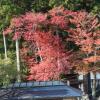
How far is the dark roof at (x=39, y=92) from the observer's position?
19328 mm

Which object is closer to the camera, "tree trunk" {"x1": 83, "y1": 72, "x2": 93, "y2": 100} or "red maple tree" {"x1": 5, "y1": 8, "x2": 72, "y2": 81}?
"red maple tree" {"x1": 5, "y1": 8, "x2": 72, "y2": 81}

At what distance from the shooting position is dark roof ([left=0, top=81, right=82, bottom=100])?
19.3 m

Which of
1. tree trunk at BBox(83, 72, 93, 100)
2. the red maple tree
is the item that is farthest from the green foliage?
tree trunk at BBox(83, 72, 93, 100)

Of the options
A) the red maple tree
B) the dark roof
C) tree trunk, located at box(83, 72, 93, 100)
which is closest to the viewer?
the dark roof

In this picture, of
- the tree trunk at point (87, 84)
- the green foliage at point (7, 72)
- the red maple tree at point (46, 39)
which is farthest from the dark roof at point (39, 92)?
the tree trunk at point (87, 84)

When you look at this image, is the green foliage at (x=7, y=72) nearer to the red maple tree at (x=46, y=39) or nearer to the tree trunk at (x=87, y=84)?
the red maple tree at (x=46, y=39)

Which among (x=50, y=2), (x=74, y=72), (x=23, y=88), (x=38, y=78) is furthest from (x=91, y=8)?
(x=23, y=88)

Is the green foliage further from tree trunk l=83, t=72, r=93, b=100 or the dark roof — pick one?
the dark roof

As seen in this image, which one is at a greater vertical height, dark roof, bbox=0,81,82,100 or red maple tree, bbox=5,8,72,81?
red maple tree, bbox=5,8,72,81

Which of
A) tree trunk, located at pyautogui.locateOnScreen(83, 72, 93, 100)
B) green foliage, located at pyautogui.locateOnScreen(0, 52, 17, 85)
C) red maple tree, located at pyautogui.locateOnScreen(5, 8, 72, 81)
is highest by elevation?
red maple tree, located at pyautogui.locateOnScreen(5, 8, 72, 81)

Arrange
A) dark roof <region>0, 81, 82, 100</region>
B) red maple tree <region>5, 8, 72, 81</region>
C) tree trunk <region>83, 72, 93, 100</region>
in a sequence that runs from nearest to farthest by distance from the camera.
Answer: dark roof <region>0, 81, 82, 100</region> → red maple tree <region>5, 8, 72, 81</region> → tree trunk <region>83, 72, 93, 100</region>

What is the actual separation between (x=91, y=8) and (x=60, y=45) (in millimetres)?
3967

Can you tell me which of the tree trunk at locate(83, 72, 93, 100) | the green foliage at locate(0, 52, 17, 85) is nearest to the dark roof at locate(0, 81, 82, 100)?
the green foliage at locate(0, 52, 17, 85)

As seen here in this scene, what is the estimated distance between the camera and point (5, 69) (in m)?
28.4
